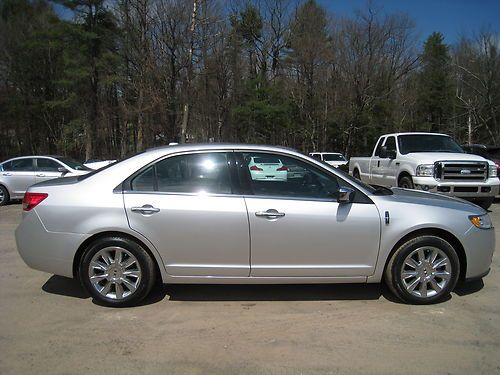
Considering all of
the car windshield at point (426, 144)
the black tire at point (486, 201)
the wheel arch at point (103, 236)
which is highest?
the car windshield at point (426, 144)

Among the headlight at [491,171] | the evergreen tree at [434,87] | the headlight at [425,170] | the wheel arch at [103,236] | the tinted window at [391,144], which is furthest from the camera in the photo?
the evergreen tree at [434,87]

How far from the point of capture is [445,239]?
455 centimetres

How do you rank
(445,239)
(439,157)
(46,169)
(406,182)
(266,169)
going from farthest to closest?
1. (46,169)
2. (406,182)
3. (439,157)
4. (266,169)
5. (445,239)

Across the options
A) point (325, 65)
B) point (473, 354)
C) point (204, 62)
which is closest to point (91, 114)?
point (204, 62)

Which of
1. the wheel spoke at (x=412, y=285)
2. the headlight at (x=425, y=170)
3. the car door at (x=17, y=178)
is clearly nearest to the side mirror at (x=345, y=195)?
the wheel spoke at (x=412, y=285)

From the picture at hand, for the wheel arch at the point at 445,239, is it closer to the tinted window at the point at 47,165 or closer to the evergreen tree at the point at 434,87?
the tinted window at the point at 47,165

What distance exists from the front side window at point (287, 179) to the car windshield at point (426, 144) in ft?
24.1

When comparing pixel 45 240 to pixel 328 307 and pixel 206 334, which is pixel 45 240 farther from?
pixel 328 307

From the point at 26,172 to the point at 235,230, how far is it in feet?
36.8

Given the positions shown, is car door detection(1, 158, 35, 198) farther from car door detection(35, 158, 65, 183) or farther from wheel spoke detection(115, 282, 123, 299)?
wheel spoke detection(115, 282, 123, 299)

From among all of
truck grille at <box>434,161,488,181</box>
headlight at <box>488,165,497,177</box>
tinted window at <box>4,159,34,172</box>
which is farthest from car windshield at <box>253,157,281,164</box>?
tinted window at <box>4,159,34,172</box>

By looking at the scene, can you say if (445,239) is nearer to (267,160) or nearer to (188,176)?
(267,160)

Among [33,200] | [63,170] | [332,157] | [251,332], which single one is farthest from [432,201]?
[332,157]

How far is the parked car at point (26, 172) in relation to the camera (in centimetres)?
1328
